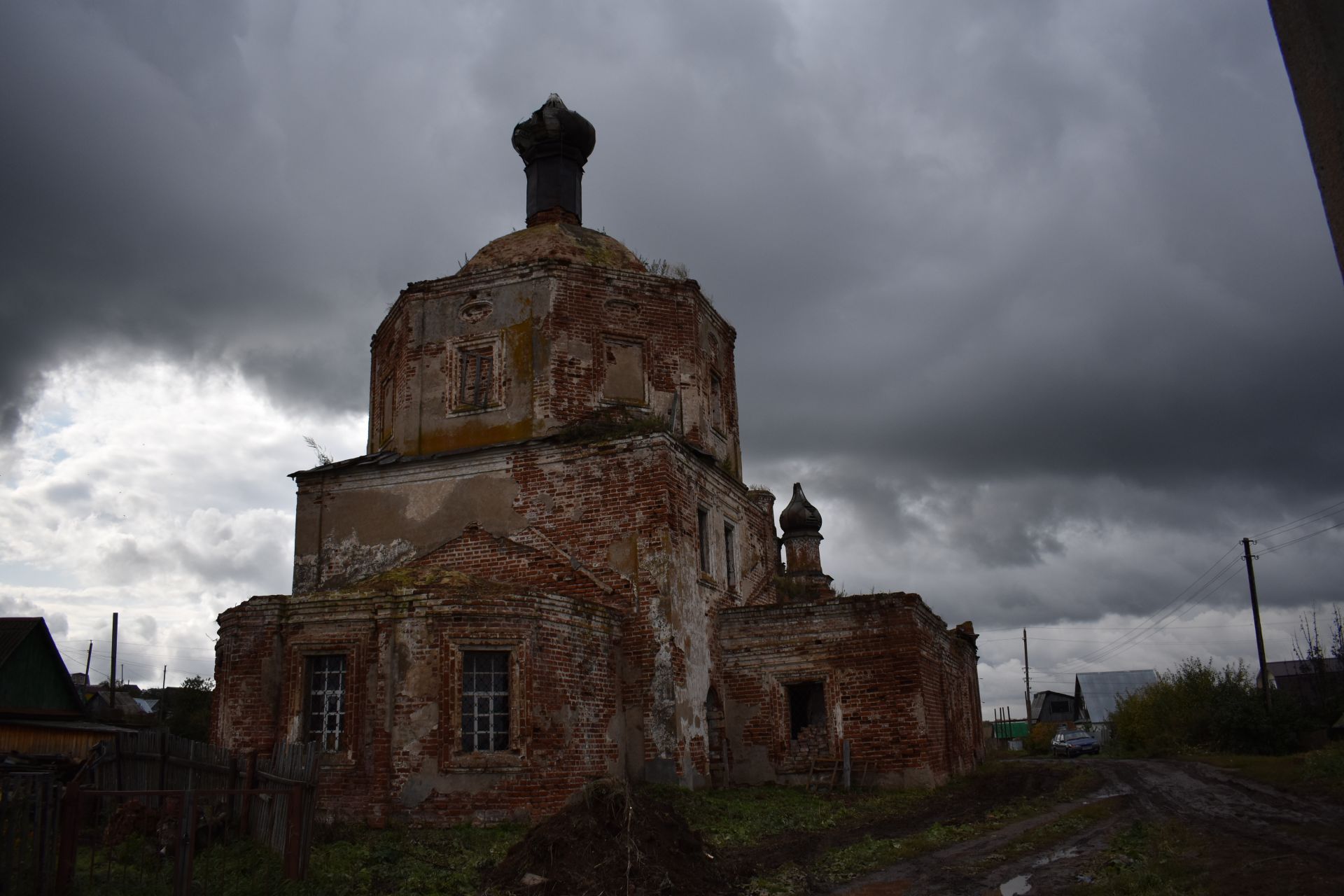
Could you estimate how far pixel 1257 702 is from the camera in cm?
2992

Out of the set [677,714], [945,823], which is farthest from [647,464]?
[945,823]

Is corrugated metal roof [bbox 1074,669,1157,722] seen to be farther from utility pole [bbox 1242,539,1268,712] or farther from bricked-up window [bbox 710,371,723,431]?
bricked-up window [bbox 710,371,723,431]

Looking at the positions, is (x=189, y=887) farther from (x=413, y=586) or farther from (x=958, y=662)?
(x=958, y=662)

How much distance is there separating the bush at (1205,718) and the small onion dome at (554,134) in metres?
25.4

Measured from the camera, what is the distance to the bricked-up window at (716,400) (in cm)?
1980

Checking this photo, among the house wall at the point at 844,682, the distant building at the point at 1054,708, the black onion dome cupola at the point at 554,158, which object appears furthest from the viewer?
the distant building at the point at 1054,708

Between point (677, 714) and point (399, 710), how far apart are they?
4.39 m

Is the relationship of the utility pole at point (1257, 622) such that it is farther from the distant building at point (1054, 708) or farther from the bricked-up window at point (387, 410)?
the distant building at point (1054, 708)

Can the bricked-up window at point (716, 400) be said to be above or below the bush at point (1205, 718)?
above

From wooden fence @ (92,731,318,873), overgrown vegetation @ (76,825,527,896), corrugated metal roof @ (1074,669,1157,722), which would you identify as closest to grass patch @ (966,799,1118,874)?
overgrown vegetation @ (76,825,527,896)

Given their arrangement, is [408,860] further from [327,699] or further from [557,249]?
[557,249]

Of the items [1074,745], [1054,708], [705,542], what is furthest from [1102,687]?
[705,542]

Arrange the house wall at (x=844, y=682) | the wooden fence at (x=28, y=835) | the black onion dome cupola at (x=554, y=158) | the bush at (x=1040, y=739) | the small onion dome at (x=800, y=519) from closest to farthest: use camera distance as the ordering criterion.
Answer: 1. the wooden fence at (x=28, y=835)
2. the house wall at (x=844, y=682)
3. the black onion dome cupola at (x=554, y=158)
4. the small onion dome at (x=800, y=519)
5. the bush at (x=1040, y=739)

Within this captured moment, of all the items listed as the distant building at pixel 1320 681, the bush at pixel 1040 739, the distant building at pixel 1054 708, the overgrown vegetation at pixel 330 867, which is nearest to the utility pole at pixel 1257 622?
the distant building at pixel 1320 681
